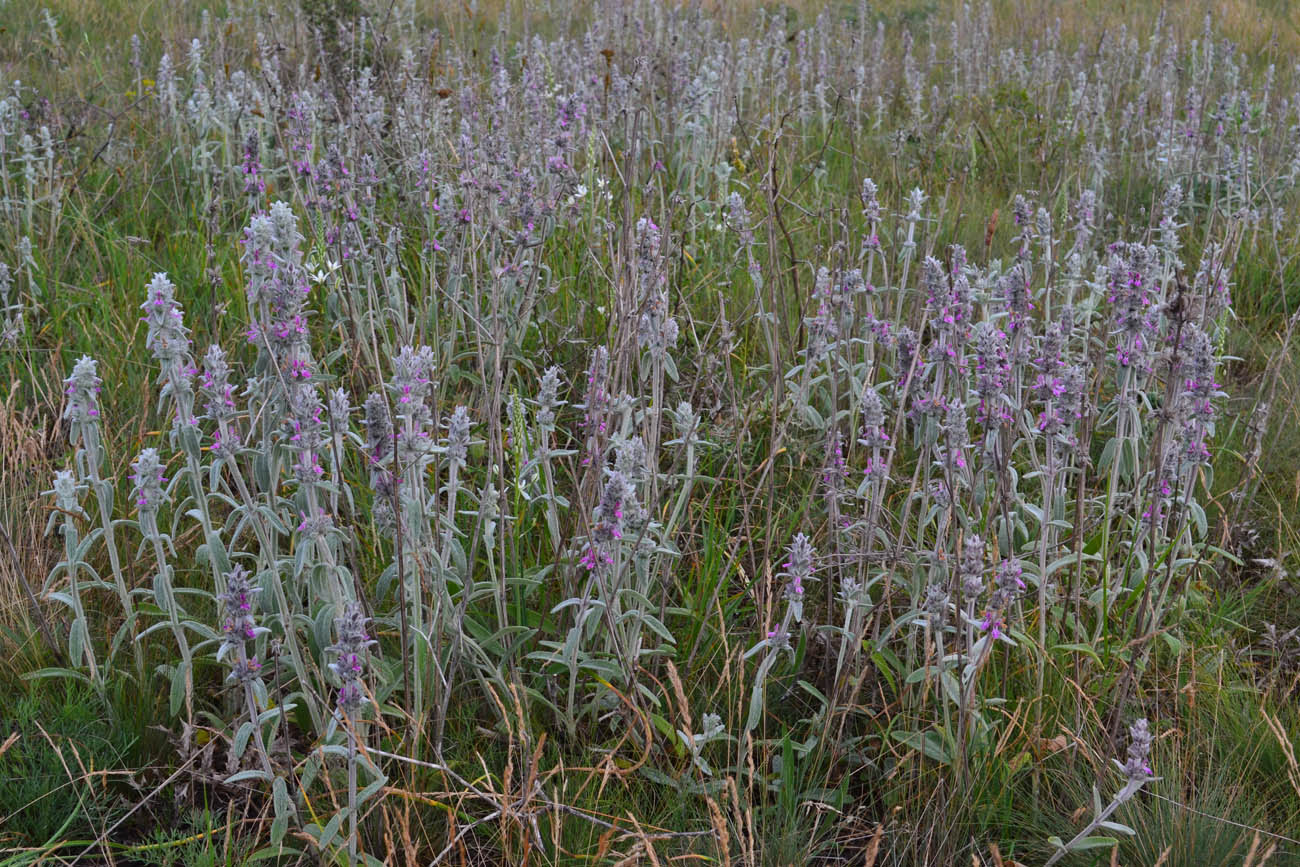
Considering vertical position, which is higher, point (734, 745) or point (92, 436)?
point (92, 436)

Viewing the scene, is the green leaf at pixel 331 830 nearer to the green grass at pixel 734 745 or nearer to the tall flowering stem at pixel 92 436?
the green grass at pixel 734 745

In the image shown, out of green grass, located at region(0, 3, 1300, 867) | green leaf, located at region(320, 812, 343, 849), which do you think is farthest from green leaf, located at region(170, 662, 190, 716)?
green leaf, located at region(320, 812, 343, 849)

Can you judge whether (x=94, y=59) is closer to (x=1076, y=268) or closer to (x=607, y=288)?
(x=607, y=288)

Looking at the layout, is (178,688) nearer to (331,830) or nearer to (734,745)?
(331,830)

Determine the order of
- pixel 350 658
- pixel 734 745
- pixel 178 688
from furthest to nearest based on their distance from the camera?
pixel 734 745, pixel 178 688, pixel 350 658

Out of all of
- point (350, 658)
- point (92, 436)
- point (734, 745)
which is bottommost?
point (734, 745)

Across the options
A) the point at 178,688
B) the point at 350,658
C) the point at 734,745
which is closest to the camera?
the point at 350,658

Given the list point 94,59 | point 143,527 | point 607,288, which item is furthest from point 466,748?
point 94,59

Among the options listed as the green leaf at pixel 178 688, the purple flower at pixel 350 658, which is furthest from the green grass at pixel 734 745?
the purple flower at pixel 350 658

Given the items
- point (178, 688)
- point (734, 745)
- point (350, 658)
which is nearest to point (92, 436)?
point (178, 688)

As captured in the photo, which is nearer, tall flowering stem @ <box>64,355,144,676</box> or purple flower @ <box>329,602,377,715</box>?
purple flower @ <box>329,602,377,715</box>

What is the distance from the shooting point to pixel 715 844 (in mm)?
1916

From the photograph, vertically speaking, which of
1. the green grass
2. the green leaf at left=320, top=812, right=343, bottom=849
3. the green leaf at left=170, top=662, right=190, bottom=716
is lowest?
the green grass

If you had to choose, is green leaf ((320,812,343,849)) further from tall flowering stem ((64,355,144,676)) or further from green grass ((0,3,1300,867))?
tall flowering stem ((64,355,144,676))
